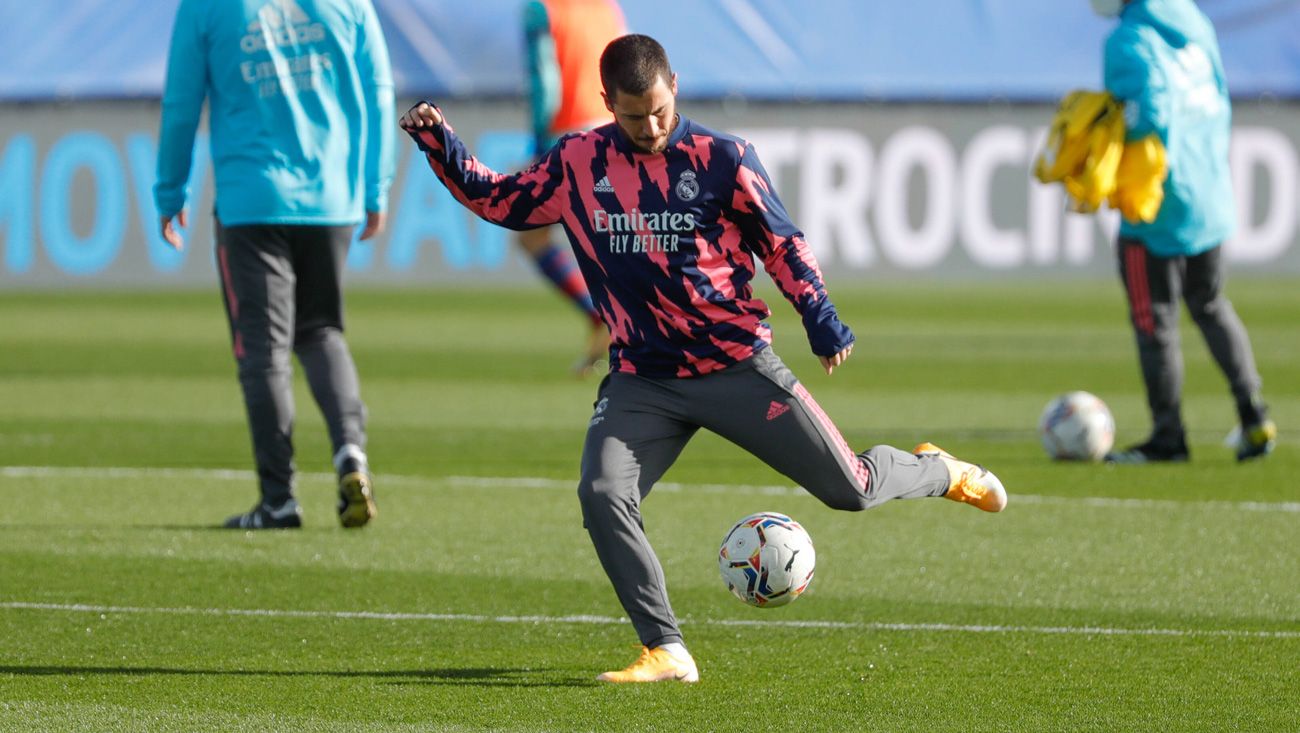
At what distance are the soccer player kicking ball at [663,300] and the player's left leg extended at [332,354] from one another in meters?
2.24

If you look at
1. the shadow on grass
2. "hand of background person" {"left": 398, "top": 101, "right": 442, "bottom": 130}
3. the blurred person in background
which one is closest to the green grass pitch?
the shadow on grass

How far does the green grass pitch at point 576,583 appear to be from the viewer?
5.10 meters

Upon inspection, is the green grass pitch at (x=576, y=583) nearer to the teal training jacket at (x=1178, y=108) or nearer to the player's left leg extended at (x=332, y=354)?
the player's left leg extended at (x=332, y=354)

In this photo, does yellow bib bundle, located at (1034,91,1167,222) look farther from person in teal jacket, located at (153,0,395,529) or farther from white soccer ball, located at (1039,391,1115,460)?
person in teal jacket, located at (153,0,395,529)

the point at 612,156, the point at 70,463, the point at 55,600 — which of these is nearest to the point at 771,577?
the point at 612,156

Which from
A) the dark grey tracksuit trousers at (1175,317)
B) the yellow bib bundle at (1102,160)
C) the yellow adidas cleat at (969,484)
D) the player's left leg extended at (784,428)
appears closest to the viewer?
the player's left leg extended at (784,428)

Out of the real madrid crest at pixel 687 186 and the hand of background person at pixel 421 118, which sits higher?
the hand of background person at pixel 421 118

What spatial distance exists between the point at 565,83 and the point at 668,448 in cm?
849

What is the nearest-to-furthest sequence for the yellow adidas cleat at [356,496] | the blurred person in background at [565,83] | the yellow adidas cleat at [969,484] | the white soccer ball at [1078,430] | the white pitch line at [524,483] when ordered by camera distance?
the yellow adidas cleat at [969,484] → the yellow adidas cleat at [356,496] → the white pitch line at [524,483] → the white soccer ball at [1078,430] → the blurred person in background at [565,83]

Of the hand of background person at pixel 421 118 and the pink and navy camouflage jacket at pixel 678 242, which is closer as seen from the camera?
the pink and navy camouflage jacket at pixel 678 242

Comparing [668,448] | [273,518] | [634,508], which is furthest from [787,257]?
[273,518]

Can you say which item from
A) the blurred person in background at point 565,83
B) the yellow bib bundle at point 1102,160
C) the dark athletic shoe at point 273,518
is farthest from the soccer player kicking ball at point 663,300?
the blurred person in background at point 565,83

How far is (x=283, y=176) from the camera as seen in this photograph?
299 inches

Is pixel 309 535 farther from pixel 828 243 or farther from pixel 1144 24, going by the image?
pixel 828 243
